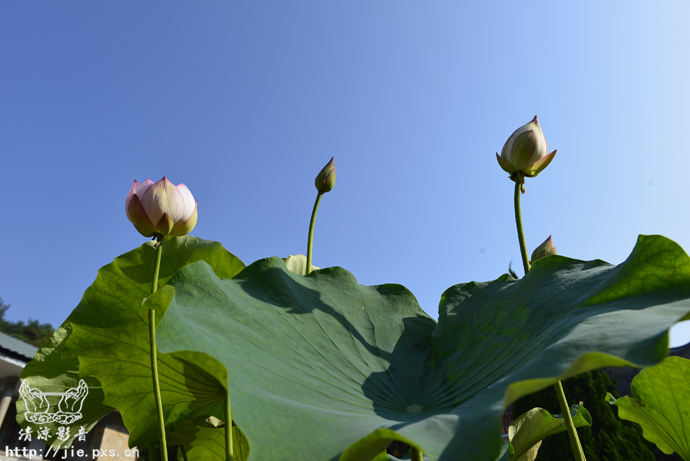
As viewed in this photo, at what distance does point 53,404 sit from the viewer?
→ 42.3 inches

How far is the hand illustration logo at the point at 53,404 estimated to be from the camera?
3.43ft

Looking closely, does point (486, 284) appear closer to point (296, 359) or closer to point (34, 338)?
point (296, 359)

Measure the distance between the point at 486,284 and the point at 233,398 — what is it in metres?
0.67

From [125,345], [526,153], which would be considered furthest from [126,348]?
[526,153]

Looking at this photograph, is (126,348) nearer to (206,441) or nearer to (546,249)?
(206,441)

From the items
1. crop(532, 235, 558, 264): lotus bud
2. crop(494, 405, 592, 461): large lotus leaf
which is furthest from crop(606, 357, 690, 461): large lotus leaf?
crop(532, 235, 558, 264): lotus bud

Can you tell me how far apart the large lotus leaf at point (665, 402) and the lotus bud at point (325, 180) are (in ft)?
2.89

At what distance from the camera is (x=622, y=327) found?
0.44m

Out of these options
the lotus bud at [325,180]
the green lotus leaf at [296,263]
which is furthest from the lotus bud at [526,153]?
the green lotus leaf at [296,263]

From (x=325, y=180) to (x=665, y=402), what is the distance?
1.00 m

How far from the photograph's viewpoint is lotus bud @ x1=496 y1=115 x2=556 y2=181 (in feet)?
3.10

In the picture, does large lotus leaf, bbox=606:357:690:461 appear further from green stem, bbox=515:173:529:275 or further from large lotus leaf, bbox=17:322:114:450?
large lotus leaf, bbox=17:322:114:450

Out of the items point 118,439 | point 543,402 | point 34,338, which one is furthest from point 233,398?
point 34,338

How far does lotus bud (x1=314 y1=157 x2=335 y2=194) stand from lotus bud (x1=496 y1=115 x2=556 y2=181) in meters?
0.48
